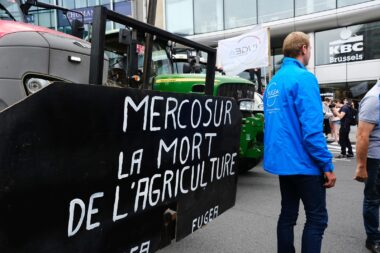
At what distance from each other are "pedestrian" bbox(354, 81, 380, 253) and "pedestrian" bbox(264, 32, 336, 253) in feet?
2.87

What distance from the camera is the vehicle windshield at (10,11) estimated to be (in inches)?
183

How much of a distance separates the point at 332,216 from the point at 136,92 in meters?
4.04

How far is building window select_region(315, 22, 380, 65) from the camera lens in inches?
717

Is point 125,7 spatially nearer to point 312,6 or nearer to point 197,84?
point 312,6

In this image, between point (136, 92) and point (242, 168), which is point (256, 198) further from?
point (136, 92)

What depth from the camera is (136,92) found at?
1708 mm

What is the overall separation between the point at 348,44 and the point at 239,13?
584cm

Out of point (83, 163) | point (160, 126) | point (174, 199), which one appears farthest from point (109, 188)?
point (174, 199)

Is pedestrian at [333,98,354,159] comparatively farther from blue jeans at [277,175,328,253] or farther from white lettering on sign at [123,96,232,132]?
white lettering on sign at [123,96,232,132]

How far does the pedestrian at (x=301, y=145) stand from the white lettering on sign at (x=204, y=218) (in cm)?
71

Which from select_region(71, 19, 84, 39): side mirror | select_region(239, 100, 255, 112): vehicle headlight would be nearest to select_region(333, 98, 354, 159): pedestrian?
select_region(239, 100, 255, 112): vehicle headlight

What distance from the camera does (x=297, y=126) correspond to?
2912 mm

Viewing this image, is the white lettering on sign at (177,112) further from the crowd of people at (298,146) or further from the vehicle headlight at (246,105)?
the vehicle headlight at (246,105)

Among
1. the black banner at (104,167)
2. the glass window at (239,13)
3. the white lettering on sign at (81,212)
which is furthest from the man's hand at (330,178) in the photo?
the glass window at (239,13)
